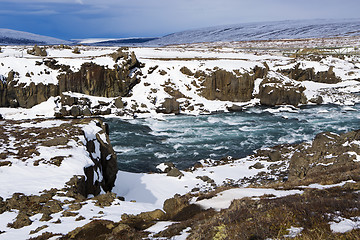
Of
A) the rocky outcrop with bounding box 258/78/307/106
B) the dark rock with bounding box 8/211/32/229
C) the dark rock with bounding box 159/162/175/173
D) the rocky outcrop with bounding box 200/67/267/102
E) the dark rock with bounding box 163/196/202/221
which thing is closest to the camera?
the dark rock with bounding box 8/211/32/229

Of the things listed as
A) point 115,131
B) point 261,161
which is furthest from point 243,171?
point 115,131

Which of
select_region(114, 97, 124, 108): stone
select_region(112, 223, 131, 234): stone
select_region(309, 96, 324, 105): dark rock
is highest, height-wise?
select_region(112, 223, 131, 234): stone

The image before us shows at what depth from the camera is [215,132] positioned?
39844 millimetres

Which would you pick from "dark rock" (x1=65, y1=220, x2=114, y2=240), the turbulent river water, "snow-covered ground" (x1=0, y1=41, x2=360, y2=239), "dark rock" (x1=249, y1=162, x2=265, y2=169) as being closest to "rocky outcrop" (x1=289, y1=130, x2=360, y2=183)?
"dark rock" (x1=249, y1=162, x2=265, y2=169)

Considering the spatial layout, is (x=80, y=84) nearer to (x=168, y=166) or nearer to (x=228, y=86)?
(x=228, y=86)

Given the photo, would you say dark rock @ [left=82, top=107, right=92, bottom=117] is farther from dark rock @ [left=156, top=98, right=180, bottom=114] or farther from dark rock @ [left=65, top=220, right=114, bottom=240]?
dark rock @ [left=65, top=220, right=114, bottom=240]

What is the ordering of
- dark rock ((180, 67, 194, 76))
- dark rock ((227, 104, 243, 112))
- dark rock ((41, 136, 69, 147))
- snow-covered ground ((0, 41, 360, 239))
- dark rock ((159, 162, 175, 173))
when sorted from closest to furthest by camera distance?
snow-covered ground ((0, 41, 360, 239)) < dark rock ((41, 136, 69, 147)) < dark rock ((159, 162, 175, 173)) < dark rock ((227, 104, 243, 112)) < dark rock ((180, 67, 194, 76))

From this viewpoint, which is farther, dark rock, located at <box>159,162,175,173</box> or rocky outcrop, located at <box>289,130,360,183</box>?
dark rock, located at <box>159,162,175,173</box>

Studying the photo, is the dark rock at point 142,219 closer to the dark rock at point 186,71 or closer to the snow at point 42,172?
the snow at point 42,172

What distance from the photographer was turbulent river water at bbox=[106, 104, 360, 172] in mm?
31375

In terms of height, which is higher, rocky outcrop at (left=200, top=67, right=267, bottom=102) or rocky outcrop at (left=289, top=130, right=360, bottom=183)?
rocky outcrop at (left=200, top=67, right=267, bottom=102)

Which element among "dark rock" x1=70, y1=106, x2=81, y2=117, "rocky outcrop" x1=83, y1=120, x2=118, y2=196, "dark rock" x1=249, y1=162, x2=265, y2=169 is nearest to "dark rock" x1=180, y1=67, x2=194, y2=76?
"dark rock" x1=70, y1=106, x2=81, y2=117

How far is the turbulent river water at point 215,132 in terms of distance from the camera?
31.4 m

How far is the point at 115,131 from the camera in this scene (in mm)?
40531
